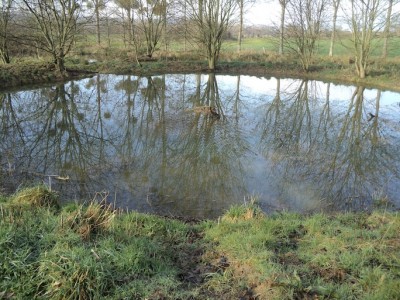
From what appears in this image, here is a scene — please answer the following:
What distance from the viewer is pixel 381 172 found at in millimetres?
7863

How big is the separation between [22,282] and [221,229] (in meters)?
2.50

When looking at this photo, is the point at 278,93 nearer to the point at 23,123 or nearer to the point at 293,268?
the point at 23,123

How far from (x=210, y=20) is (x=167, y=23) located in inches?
201

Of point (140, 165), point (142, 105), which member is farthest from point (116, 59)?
point (140, 165)

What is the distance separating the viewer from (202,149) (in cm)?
905

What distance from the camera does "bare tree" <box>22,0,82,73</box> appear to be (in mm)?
18000

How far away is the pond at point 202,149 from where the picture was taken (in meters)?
6.50

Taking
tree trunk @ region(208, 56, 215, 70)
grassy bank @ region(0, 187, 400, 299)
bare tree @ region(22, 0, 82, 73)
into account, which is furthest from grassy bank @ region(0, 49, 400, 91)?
grassy bank @ region(0, 187, 400, 299)

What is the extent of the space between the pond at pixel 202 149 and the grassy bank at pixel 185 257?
1.14 meters

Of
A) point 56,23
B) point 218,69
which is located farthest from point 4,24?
point 218,69

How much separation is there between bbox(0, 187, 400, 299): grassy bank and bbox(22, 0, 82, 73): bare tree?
15957mm

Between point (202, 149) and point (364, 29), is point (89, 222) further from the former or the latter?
point (364, 29)

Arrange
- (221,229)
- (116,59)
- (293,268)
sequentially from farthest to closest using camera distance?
(116,59) → (221,229) → (293,268)

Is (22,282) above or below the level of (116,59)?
below
